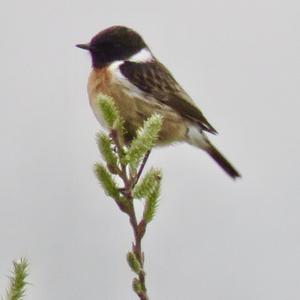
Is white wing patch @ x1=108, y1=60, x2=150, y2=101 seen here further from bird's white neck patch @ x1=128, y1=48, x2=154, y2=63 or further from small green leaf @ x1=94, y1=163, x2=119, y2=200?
small green leaf @ x1=94, y1=163, x2=119, y2=200

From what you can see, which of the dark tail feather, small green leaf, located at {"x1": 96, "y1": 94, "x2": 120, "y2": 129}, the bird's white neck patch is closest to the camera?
small green leaf, located at {"x1": 96, "y1": 94, "x2": 120, "y2": 129}

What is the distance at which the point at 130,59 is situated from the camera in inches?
243

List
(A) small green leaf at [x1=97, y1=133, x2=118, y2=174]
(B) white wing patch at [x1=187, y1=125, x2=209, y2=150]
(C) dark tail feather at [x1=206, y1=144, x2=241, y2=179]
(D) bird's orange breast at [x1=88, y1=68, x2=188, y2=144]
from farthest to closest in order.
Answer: (C) dark tail feather at [x1=206, y1=144, x2=241, y2=179] < (B) white wing patch at [x1=187, y1=125, x2=209, y2=150] < (D) bird's orange breast at [x1=88, y1=68, x2=188, y2=144] < (A) small green leaf at [x1=97, y1=133, x2=118, y2=174]

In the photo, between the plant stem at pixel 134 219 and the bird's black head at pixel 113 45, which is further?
the bird's black head at pixel 113 45

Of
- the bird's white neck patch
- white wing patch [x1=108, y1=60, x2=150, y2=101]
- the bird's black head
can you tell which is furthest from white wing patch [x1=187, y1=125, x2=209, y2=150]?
the bird's black head

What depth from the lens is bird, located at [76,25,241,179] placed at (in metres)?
5.77

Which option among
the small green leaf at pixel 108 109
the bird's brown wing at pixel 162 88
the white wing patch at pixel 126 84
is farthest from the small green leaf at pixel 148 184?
the bird's brown wing at pixel 162 88

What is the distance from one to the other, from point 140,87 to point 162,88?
197 mm

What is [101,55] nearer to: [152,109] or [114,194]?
[152,109]

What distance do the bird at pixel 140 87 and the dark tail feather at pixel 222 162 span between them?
1cm

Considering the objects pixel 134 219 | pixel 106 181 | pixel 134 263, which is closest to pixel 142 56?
pixel 106 181

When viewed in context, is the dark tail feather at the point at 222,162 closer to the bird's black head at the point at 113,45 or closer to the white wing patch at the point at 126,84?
the white wing patch at the point at 126,84

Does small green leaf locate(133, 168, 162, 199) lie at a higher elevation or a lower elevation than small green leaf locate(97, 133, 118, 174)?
lower

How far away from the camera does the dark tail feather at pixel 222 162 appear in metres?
6.42
